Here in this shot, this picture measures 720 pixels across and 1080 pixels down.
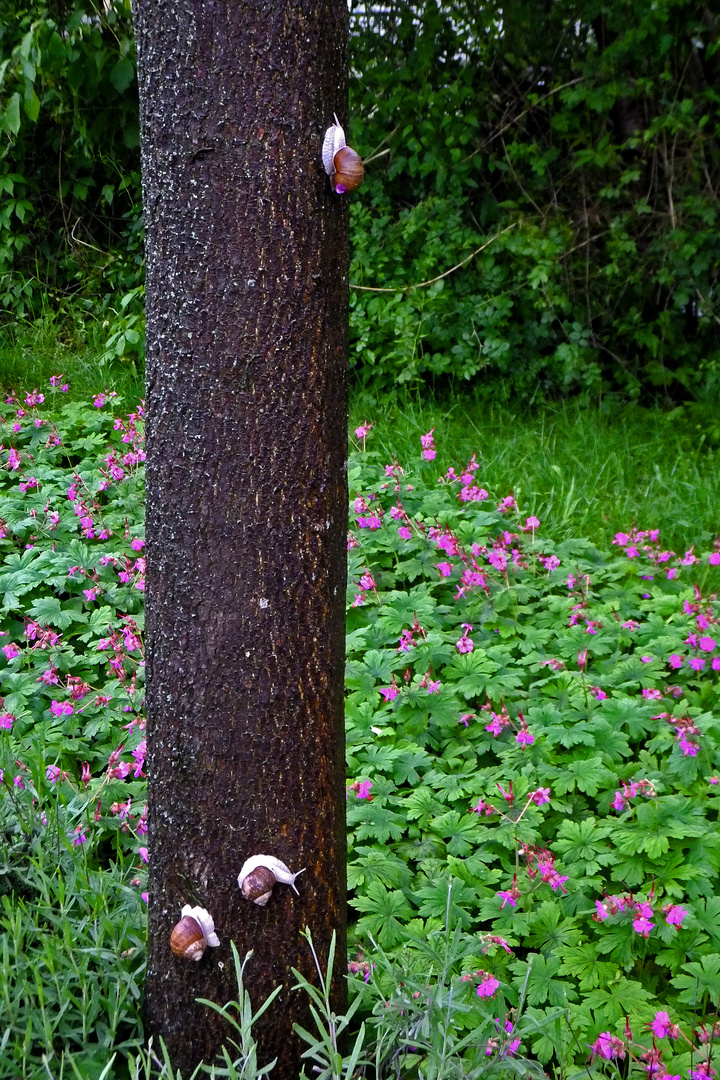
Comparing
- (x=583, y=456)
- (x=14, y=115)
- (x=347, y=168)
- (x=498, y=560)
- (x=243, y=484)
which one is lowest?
(x=498, y=560)

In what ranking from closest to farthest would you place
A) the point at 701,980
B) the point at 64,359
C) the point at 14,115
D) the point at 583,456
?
1. the point at 701,980
2. the point at 14,115
3. the point at 583,456
4. the point at 64,359

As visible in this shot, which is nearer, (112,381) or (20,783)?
(20,783)

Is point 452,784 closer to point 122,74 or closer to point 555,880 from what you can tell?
point 555,880

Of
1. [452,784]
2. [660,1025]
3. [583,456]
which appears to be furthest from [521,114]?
[660,1025]

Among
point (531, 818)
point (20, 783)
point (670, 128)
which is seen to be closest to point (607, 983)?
point (531, 818)

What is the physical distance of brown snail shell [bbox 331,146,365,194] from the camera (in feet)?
4.42

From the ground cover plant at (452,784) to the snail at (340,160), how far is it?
114 cm

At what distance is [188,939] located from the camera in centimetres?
142

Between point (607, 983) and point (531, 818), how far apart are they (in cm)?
42

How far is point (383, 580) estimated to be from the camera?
11.4ft

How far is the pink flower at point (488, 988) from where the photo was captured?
1819 mm

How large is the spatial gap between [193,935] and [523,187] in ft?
16.8

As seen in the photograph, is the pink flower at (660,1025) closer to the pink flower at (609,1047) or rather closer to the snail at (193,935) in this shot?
the pink flower at (609,1047)

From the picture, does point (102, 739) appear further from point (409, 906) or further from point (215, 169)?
point (215, 169)
